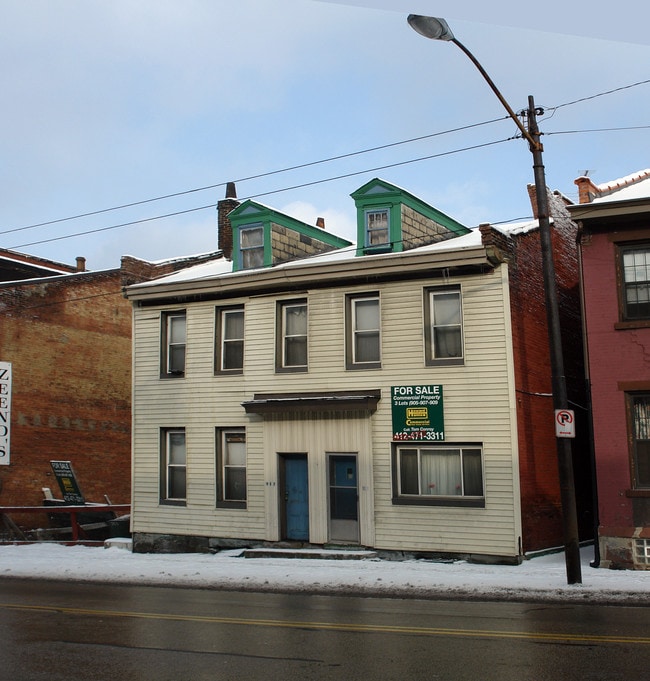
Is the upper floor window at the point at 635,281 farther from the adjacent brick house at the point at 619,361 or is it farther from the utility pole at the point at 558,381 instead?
the utility pole at the point at 558,381

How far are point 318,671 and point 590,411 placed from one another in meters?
11.0

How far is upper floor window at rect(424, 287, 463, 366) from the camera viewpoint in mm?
19641

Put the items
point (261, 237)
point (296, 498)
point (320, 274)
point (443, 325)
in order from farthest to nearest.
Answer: point (261, 237) < point (296, 498) < point (320, 274) < point (443, 325)

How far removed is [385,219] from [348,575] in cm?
953

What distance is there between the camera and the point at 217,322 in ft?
74.6

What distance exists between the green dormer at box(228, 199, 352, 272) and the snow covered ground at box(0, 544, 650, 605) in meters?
8.16

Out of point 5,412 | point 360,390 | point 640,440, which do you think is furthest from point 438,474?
point 5,412

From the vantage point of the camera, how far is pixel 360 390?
802 inches

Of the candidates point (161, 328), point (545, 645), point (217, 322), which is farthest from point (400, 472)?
point (545, 645)

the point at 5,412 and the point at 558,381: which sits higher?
the point at 5,412

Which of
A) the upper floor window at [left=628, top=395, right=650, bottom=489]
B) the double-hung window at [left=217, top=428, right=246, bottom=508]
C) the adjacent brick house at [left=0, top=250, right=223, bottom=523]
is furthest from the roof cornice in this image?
the upper floor window at [left=628, top=395, right=650, bottom=489]

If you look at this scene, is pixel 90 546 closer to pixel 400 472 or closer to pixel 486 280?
pixel 400 472

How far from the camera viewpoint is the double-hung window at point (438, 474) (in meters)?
19.0

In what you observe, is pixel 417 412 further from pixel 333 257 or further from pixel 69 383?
pixel 69 383
